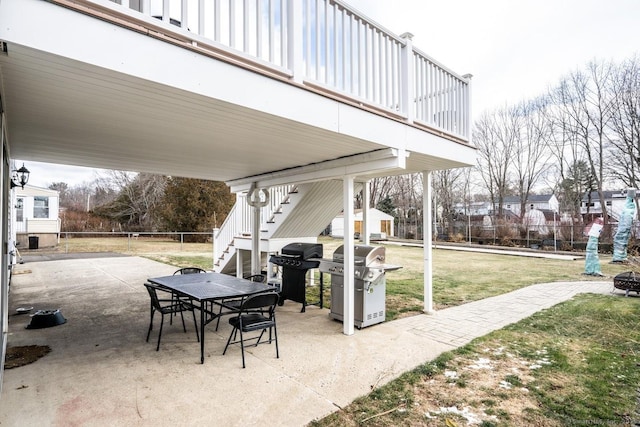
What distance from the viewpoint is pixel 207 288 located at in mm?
4340

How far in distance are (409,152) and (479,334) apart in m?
2.76

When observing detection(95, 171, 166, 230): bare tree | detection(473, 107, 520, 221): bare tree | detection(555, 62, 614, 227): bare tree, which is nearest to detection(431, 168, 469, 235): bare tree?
detection(473, 107, 520, 221): bare tree

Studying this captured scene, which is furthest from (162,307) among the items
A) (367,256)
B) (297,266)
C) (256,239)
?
(256,239)

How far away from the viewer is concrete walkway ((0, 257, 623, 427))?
2.77 meters

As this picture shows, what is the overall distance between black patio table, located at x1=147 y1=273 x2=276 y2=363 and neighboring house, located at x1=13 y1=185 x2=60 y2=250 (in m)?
17.1

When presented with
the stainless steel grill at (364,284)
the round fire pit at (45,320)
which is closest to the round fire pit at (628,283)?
the stainless steel grill at (364,284)

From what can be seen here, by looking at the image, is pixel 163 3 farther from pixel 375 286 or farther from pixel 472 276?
pixel 472 276

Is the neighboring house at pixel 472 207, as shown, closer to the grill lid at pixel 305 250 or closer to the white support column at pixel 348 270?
the grill lid at pixel 305 250

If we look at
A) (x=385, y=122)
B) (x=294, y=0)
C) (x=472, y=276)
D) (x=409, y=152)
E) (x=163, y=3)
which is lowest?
(x=472, y=276)

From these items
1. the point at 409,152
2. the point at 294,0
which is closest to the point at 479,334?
the point at 409,152

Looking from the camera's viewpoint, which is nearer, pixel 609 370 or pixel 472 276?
pixel 609 370

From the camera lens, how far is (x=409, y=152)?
4.52 meters

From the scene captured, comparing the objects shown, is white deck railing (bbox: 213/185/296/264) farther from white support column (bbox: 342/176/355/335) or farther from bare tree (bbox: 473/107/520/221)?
bare tree (bbox: 473/107/520/221)

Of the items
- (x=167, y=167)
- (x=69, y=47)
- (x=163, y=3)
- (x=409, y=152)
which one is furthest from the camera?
(x=167, y=167)
